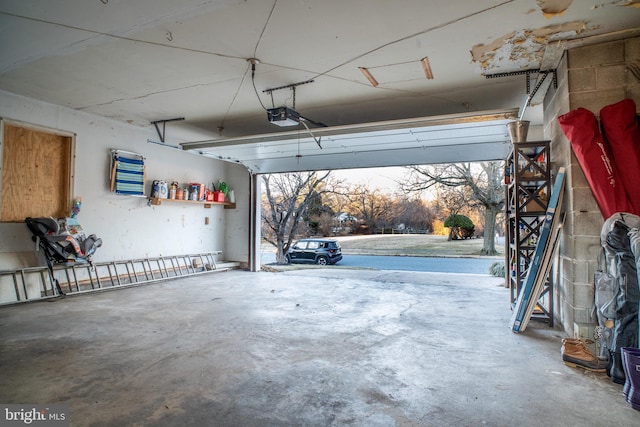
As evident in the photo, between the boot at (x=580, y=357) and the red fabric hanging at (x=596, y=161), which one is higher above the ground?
the red fabric hanging at (x=596, y=161)

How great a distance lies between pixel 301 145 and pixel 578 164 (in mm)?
4374

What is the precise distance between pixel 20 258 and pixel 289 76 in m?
4.84

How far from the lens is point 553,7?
2859mm

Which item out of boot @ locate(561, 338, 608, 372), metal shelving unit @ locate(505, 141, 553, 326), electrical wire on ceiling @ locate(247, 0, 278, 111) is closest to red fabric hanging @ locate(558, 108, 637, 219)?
metal shelving unit @ locate(505, 141, 553, 326)

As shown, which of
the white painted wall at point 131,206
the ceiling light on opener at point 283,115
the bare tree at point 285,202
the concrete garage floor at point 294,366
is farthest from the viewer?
the bare tree at point 285,202

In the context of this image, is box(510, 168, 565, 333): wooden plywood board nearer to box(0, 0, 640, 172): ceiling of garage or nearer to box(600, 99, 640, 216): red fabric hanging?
box(600, 99, 640, 216): red fabric hanging

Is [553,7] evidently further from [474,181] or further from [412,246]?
[412,246]

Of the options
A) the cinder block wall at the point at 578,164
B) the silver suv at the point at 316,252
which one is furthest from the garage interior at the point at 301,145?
the silver suv at the point at 316,252

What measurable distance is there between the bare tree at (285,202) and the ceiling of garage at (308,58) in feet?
25.4

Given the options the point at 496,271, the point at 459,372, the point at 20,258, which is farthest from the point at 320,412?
the point at 496,271

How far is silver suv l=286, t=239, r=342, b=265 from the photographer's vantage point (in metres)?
13.5

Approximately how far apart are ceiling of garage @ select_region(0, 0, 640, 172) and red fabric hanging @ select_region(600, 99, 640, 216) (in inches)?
29.6

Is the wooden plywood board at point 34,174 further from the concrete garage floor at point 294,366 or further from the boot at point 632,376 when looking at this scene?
the boot at point 632,376

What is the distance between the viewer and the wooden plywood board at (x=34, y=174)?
5.09 metres
